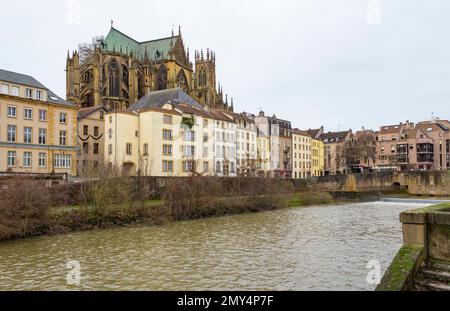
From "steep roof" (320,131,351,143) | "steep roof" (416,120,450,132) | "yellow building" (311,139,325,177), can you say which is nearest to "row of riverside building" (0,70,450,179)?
"steep roof" (416,120,450,132)

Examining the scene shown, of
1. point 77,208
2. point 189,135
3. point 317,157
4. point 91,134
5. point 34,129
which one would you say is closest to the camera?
point 77,208

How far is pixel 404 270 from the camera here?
9375 millimetres

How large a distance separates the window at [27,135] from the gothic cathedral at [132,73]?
30.0 m

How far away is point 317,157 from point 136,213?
80.8 metres

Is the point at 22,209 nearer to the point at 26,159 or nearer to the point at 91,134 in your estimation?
the point at 26,159

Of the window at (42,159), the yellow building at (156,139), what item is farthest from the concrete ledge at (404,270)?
the window at (42,159)

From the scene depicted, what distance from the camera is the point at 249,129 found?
7806 centimetres

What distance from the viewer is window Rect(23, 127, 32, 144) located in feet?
149

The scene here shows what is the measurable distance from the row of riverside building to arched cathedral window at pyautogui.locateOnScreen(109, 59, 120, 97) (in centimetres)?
1516

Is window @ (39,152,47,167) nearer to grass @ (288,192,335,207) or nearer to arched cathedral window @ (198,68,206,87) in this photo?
grass @ (288,192,335,207)

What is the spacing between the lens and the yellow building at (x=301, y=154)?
96.4 meters

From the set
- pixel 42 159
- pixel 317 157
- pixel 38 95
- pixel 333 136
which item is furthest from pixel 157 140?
pixel 333 136

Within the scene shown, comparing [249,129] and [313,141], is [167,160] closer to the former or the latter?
[249,129]

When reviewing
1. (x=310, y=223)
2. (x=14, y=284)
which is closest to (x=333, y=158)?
(x=310, y=223)
